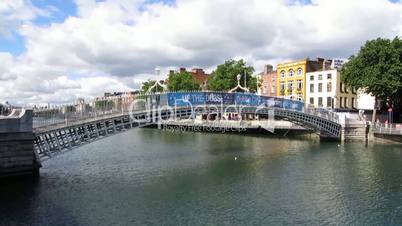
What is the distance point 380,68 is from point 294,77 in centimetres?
3709

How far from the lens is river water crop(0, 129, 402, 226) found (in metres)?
22.0

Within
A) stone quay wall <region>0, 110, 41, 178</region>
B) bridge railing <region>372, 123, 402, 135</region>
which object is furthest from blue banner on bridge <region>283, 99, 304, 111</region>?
stone quay wall <region>0, 110, 41, 178</region>

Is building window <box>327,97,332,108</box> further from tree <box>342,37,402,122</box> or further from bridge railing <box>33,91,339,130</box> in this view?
bridge railing <box>33,91,339,130</box>

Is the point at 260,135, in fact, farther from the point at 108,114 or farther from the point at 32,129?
the point at 32,129

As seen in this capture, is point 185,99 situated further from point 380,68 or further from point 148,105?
point 380,68

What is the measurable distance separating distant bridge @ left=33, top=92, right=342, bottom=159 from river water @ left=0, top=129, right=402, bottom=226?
272 cm

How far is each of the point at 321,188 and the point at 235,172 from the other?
8.44m

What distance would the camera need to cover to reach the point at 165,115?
44094 mm

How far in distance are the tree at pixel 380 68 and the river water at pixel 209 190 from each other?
13932 mm

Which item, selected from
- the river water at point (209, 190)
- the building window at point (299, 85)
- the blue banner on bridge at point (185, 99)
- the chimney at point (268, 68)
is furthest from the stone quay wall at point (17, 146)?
the chimney at point (268, 68)

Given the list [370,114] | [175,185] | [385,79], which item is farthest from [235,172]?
[370,114]

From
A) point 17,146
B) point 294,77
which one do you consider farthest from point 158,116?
point 294,77

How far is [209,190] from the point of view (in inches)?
1115

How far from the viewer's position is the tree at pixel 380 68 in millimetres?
55938
